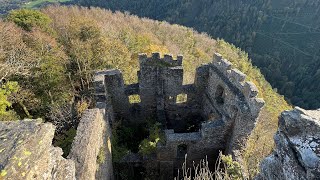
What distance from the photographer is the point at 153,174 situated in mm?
15484

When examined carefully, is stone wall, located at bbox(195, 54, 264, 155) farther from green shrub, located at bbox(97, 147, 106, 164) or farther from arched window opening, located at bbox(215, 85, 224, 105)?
green shrub, located at bbox(97, 147, 106, 164)

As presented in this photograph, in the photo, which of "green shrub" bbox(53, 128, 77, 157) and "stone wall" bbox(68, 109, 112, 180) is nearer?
"stone wall" bbox(68, 109, 112, 180)

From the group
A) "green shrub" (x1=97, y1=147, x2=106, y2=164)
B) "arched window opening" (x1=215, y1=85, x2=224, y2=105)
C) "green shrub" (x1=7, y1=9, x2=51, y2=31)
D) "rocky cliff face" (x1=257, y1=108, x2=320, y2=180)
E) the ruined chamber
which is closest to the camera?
"rocky cliff face" (x1=257, y1=108, x2=320, y2=180)

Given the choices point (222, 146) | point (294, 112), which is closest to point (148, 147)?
point (222, 146)

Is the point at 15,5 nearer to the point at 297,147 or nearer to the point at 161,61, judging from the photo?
the point at 161,61

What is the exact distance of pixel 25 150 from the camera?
4352 mm

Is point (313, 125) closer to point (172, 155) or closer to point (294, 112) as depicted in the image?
point (294, 112)

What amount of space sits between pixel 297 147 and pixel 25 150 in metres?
4.33

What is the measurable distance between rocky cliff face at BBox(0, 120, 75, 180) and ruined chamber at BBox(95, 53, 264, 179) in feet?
30.1

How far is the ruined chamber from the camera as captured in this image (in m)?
12.9

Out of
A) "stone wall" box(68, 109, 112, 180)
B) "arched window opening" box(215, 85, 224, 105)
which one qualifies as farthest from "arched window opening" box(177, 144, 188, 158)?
"stone wall" box(68, 109, 112, 180)

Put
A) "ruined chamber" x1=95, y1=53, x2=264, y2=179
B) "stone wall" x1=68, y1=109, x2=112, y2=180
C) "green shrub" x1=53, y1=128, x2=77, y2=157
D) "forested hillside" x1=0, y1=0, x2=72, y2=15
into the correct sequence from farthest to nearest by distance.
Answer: "forested hillside" x1=0, y1=0, x2=72, y2=15
"green shrub" x1=53, y1=128, x2=77, y2=157
"ruined chamber" x1=95, y1=53, x2=264, y2=179
"stone wall" x1=68, y1=109, x2=112, y2=180

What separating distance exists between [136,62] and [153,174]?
14.9 metres

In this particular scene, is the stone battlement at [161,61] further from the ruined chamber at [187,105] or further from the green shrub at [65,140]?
the green shrub at [65,140]
